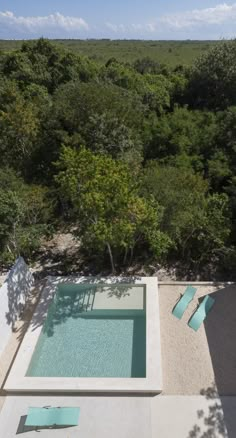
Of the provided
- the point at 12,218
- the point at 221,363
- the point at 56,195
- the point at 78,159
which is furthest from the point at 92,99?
the point at 221,363

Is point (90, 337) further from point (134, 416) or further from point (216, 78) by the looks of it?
point (216, 78)

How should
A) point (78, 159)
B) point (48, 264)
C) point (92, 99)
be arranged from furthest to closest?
point (92, 99), point (48, 264), point (78, 159)

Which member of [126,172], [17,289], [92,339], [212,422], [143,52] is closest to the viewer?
[212,422]

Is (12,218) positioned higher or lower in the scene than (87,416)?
higher

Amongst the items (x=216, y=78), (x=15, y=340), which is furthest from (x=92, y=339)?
(x=216, y=78)

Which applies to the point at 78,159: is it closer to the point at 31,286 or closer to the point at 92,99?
the point at 31,286

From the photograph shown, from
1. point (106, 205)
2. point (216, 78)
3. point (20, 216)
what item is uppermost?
point (216, 78)

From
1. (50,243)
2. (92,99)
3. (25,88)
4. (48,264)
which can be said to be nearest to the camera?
(48,264)
